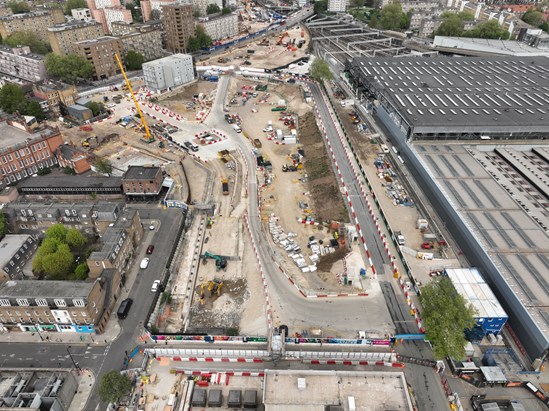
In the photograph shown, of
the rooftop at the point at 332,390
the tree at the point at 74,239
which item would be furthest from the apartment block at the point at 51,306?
the rooftop at the point at 332,390

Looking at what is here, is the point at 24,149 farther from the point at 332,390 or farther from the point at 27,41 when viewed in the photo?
the point at 27,41

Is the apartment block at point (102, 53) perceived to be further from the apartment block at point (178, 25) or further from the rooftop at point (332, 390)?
the rooftop at point (332, 390)

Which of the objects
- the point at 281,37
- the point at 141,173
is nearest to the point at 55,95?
the point at 141,173

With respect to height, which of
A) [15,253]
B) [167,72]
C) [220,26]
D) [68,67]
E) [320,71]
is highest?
[220,26]

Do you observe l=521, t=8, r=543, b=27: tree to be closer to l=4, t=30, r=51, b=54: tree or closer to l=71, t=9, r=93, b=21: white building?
l=71, t=9, r=93, b=21: white building

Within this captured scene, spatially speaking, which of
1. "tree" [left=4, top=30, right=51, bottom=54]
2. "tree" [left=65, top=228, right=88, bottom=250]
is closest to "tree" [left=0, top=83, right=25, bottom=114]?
"tree" [left=4, top=30, right=51, bottom=54]

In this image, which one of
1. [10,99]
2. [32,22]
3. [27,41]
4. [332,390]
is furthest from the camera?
[32,22]
